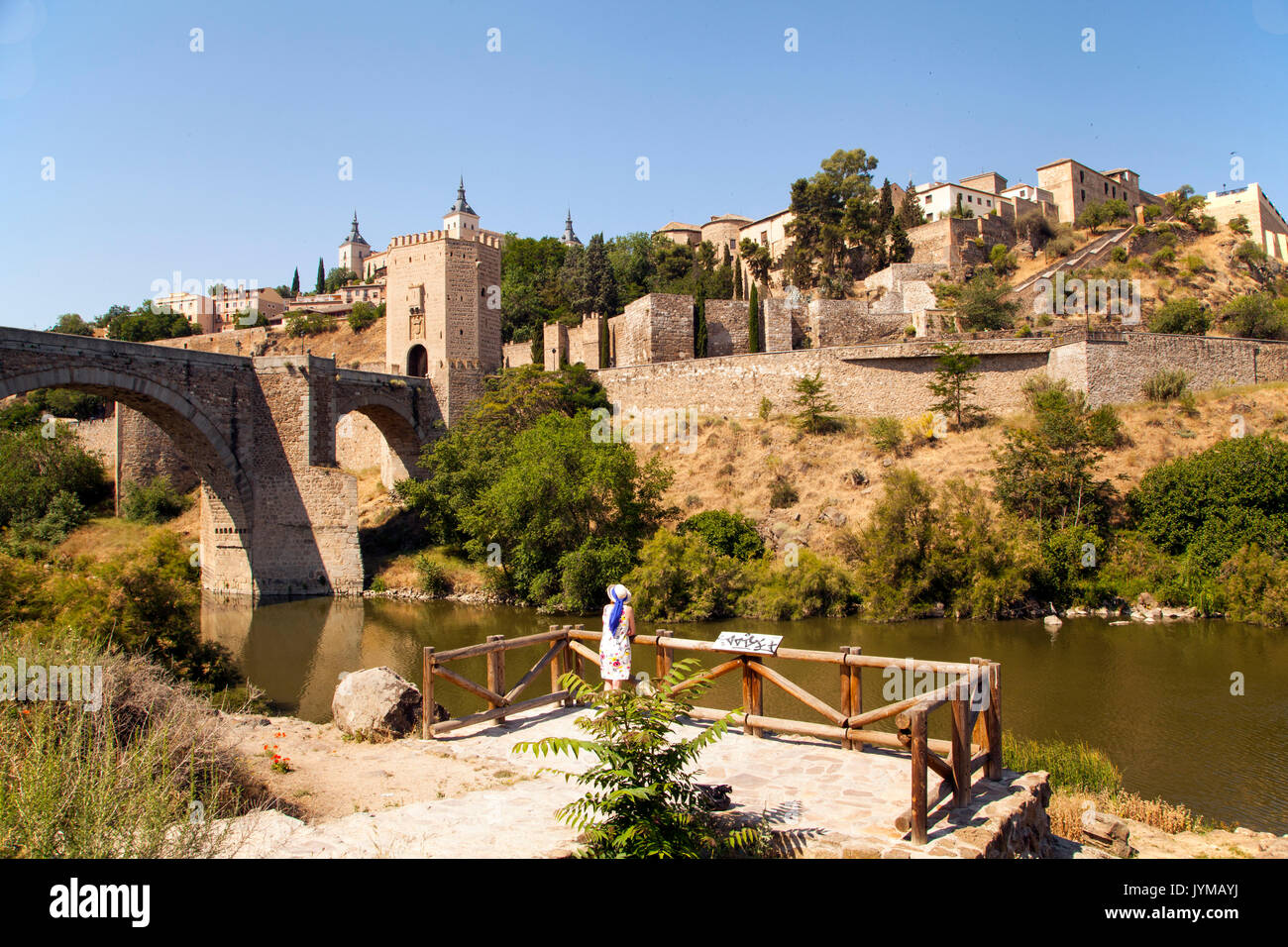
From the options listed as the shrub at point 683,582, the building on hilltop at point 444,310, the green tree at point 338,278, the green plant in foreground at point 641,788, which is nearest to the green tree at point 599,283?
the building on hilltop at point 444,310

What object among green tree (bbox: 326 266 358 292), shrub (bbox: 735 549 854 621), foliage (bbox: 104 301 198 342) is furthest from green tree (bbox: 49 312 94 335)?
shrub (bbox: 735 549 854 621)

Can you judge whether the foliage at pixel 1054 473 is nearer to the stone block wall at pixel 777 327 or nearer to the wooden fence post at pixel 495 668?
the stone block wall at pixel 777 327

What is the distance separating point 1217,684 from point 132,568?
17140 millimetres

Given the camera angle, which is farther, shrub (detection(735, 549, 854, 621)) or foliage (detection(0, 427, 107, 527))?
foliage (detection(0, 427, 107, 527))

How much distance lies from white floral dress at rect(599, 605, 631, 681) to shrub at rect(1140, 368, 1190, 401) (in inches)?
973

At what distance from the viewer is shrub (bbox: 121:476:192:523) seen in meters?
29.5

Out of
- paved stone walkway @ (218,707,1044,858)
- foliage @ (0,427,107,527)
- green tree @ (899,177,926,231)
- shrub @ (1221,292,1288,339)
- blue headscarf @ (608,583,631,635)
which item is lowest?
paved stone walkway @ (218,707,1044,858)

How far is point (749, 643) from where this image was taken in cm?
692

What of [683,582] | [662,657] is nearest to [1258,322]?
[683,582]

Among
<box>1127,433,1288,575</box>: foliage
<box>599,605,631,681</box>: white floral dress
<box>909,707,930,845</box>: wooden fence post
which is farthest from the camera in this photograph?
<box>1127,433,1288,575</box>: foliage

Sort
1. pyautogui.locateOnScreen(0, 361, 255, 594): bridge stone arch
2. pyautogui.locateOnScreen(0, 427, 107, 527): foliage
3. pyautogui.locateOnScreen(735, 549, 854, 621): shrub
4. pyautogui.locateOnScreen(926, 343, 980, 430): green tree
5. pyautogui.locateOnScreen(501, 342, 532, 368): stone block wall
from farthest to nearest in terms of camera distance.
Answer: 1. pyautogui.locateOnScreen(501, 342, 532, 368): stone block wall
2. pyautogui.locateOnScreen(0, 427, 107, 527): foliage
3. pyautogui.locateOnScreen(926, 343, 980, 430): green tree
4. pyautogui.locateOnScreen(0, 361, 255, 594): bridge stone arch
5. pyautogui.locateOnScreen(735, 549, 854, 621): shrub

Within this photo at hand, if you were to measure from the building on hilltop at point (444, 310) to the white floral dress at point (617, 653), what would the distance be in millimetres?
24315

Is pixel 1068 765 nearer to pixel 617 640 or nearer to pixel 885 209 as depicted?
pixel 617 640

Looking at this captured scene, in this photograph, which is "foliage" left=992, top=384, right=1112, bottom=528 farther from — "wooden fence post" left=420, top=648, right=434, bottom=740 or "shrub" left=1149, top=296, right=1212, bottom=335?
"wooden fence post" left=420, top=648, right=434, bottom=740
